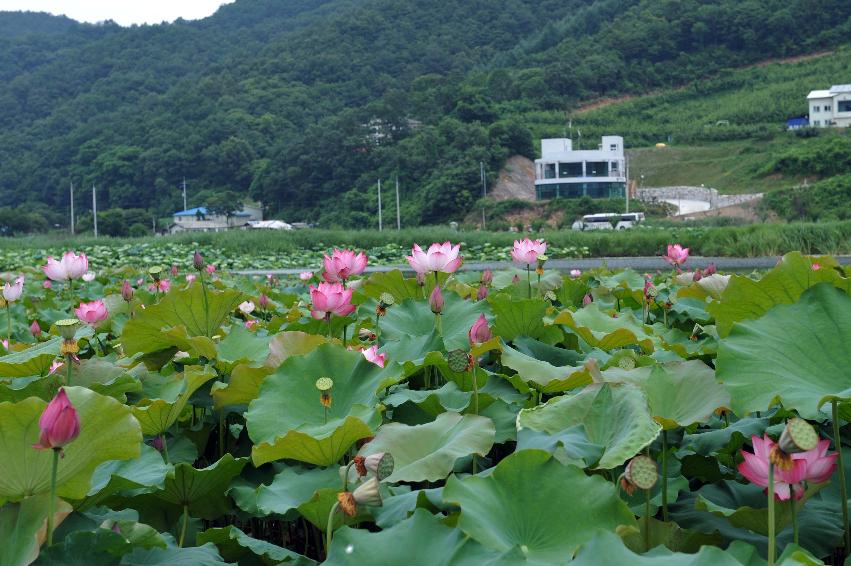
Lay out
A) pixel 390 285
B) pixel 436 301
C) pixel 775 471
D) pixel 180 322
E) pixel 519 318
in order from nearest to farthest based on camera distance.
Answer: pixel 775 471
pixel 436 301
pixel 519 318
pixel 180 322
pixel 390 285

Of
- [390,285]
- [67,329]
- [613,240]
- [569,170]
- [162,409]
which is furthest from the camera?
[569,170]

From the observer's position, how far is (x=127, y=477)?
98 cm

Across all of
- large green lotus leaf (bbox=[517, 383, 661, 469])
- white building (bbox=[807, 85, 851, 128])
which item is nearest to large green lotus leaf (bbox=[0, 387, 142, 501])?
large green lotus leaf (bbox=[517, 383, 661, 469])

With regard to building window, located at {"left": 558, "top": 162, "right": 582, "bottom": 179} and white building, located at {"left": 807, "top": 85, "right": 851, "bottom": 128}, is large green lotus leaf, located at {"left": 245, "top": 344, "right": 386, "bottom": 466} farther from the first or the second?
white building, located at {"left": 807, "top": 85, "right": 851, "bottom": 128}

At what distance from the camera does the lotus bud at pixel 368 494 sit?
2.65 ft

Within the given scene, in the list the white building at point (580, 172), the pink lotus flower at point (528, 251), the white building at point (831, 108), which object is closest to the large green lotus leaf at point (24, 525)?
the pink lotus flower at point (528, 251)

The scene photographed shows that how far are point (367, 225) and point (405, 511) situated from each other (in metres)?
42.7

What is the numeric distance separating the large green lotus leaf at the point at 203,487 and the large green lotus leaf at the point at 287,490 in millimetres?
31

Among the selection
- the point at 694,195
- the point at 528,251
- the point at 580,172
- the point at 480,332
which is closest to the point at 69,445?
the point at 480,332

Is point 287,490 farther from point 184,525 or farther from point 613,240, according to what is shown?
point 613,240

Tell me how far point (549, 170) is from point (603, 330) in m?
40.0

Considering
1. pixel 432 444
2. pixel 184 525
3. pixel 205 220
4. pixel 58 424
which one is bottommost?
pixel 205 220

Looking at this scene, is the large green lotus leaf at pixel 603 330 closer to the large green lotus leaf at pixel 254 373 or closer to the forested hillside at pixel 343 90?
the large green lotus leaf at pixel 254 373

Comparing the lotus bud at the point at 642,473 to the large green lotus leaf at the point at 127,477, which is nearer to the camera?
the lotus bud at the point at 642,473
